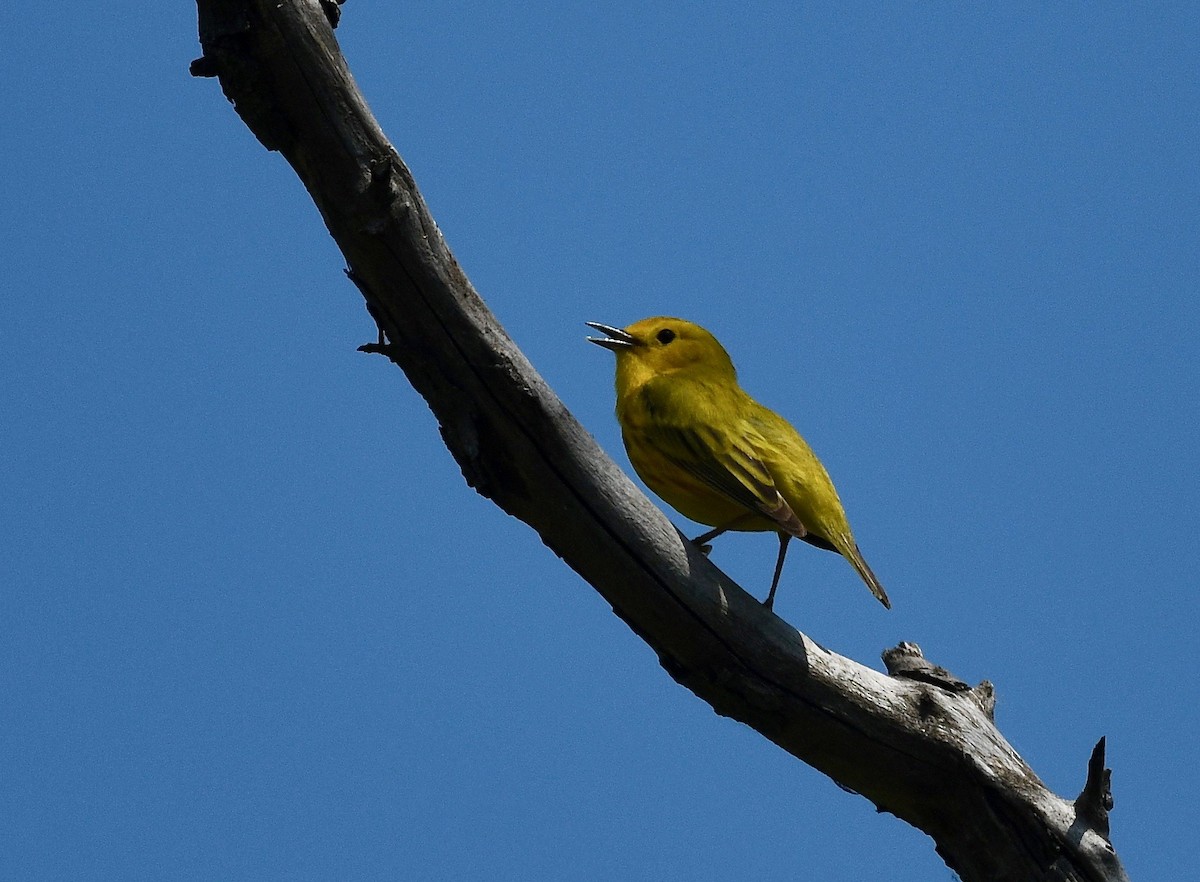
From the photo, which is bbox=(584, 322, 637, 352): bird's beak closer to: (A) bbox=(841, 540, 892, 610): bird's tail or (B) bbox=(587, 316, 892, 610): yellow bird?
(B) bbox=(587, 316, 892, 610): yellow bird

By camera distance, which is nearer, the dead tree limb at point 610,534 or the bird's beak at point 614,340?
the dead tree limb at point 610,534

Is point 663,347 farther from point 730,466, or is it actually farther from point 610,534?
point 610,534

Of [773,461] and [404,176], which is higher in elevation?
[773,461]

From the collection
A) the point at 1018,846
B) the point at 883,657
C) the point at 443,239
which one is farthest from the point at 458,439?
the point at 1018,846

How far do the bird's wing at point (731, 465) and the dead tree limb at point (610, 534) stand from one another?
1.46 feet

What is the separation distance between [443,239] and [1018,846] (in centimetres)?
335

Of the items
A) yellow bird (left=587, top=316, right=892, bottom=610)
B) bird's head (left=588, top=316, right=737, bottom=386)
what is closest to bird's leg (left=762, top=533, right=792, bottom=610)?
yellow bird (left=587, top=316, right=892, bottom=610)

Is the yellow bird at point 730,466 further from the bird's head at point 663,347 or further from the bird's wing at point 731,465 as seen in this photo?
the bird's head at point 663,347

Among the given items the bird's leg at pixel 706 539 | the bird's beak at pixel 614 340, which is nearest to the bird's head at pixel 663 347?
the bird's beak at pixel 614 340

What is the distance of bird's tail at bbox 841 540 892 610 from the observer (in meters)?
5.16

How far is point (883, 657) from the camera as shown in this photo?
5.49 m

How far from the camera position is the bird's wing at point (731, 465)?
199 inches

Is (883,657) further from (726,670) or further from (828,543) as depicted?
(726,670)

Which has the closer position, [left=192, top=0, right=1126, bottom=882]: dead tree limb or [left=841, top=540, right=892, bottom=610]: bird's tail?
[left=192, top=0, right=1126, bottom=882]: dead tree limb
